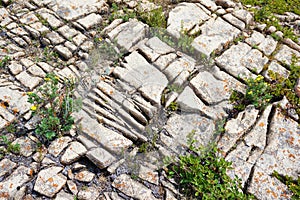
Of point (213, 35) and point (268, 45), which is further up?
point (268, 45)

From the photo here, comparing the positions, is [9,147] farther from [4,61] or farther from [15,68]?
[4,61]

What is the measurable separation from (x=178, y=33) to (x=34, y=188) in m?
4.96

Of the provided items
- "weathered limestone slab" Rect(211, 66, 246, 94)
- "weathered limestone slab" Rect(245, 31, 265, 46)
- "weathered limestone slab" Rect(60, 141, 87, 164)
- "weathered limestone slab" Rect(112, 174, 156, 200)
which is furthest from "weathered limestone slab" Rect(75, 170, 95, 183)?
"weathered limestone slab" Rect(245, 31, 265, 46)

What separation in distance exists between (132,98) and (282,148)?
3266mm

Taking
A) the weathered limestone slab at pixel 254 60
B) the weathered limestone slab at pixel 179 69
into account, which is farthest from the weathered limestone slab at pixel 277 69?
the weathered limestone slab at pixel 179 69

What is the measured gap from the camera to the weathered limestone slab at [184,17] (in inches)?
322

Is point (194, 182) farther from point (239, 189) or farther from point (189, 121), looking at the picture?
point (189, 121)

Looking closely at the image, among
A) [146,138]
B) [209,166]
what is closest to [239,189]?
[209,166]

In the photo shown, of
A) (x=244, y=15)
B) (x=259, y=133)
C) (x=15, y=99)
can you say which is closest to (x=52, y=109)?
(x=15, y=99)

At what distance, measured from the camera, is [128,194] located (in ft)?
18.5

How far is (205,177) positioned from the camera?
229 inches

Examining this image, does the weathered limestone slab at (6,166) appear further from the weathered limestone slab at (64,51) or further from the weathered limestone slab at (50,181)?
the weathered limestone slab at (64,51)

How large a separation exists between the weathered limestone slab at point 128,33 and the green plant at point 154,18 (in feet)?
0.69

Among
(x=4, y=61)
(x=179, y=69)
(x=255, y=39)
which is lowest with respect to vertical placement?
(x=4, y=61)
